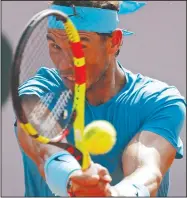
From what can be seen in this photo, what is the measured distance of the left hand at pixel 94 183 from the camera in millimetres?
2674

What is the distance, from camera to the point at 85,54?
3109mm

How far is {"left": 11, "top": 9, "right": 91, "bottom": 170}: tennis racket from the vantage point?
2.60 m

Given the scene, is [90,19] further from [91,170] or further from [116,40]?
[91,170]

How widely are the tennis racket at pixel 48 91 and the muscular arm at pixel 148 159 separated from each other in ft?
0.85

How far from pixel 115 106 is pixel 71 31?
0.58 m

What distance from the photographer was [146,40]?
5.05m

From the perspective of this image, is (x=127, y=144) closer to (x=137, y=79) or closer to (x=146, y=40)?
(x=137, y=79)

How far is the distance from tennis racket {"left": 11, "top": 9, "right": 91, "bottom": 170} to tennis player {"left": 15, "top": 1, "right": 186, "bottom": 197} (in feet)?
0.07

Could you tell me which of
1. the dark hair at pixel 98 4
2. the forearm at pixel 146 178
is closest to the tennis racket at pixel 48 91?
the dark hair at pixel 98 4

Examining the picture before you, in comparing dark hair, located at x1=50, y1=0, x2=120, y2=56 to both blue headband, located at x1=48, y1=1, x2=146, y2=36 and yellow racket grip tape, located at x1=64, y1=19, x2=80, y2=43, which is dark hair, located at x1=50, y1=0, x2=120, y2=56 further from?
yellow racket grip tape, located at x1=64, y1=19, x2=80, y2=43

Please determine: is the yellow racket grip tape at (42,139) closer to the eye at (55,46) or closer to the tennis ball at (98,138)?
the tennis ball at (98,138)

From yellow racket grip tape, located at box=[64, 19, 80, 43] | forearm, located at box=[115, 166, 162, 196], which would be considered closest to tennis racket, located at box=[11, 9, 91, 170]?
yellow racket grip tape, located at box=[64, 19, 80, 43]

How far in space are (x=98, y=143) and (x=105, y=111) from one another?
613mm

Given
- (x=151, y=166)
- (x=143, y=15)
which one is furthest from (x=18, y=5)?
(x=151, y=166)
